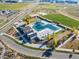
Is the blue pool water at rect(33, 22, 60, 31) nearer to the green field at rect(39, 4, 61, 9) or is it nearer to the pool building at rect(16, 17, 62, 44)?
the pool building at rect(16, 17, 62, 44)

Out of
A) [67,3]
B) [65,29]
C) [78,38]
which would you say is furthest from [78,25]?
[67,3]

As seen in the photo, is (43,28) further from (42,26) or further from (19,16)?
(19,16)

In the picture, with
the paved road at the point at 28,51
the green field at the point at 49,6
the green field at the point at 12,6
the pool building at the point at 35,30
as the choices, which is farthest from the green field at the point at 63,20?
the green field at the point at 12,6

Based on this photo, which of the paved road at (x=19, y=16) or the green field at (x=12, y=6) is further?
the green field at (x=12, y=6)

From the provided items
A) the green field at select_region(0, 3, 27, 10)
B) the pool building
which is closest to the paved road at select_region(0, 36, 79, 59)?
the pool building

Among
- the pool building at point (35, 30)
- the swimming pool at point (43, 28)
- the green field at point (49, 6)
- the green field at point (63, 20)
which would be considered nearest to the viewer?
the pool building at point (35, 30)

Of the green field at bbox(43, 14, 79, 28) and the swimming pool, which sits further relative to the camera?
the green field at bbox(43, 14, 79, 28)

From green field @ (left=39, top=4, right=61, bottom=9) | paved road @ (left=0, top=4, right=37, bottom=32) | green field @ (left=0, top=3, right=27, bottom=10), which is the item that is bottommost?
green field @ (left=0, top=3, right=27, bottom=10)

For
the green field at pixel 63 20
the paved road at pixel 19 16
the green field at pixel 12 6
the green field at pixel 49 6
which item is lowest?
the green field at pixel 12 6

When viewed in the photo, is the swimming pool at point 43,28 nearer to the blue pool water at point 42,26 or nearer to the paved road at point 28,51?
the blue pool water at point 42,26
